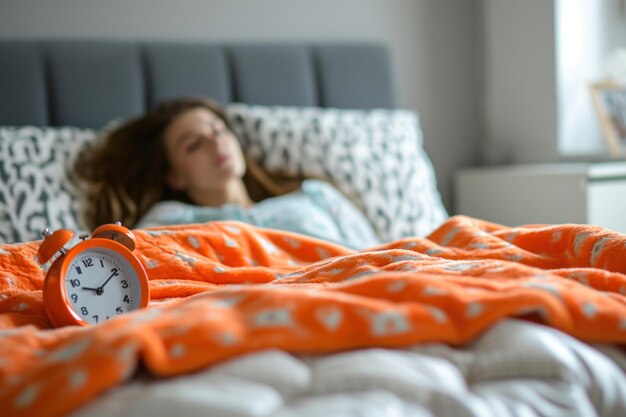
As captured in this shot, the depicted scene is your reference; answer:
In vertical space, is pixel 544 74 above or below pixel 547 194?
above

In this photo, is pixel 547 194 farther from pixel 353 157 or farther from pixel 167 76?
pixel 167 76

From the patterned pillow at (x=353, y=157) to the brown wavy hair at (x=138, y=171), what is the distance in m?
0.07

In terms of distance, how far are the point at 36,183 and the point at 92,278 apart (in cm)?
93

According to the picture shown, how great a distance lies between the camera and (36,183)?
200 centimetres

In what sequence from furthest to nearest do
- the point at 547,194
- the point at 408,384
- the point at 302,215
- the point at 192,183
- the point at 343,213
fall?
the point at 547,194 → the point at 192,183 → the point at 343,213 → the point at 302,215 → the point at 408,384

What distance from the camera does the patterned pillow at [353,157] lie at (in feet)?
7.63


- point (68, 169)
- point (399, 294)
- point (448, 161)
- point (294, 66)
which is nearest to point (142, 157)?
point (68, 169)

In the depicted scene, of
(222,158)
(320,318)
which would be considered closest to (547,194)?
(222,158)

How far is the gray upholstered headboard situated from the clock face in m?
1.20

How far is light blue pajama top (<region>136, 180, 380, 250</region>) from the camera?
1953mm

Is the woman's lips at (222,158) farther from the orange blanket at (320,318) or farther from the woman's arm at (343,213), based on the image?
the orange blanket at (320,318)

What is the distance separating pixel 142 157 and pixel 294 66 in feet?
2.12

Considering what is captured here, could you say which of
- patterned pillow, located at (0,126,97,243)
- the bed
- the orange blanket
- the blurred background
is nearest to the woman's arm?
the bed

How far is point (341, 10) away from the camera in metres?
2.86
